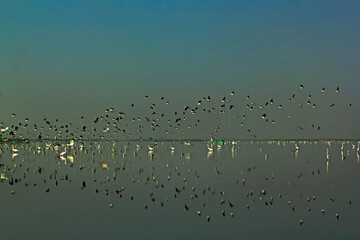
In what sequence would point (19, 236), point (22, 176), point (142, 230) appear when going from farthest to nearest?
point (22, 176) < point (142, 230) < point (19, 236)

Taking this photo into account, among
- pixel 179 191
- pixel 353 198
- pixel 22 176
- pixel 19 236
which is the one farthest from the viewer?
pixel 22 176

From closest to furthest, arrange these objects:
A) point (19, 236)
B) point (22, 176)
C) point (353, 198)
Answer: point (19, 236)
point (353, 198)
point (22, 176)

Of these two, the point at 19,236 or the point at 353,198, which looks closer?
the point at 19,236

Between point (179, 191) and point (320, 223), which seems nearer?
point (320, 223)

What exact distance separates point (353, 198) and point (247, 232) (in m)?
9.81

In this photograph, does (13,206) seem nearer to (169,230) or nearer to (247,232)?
(169,230)

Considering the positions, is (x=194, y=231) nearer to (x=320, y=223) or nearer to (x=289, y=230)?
(x=289, y=230)

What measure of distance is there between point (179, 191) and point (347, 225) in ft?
36.3

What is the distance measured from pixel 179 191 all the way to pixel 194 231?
10.6 metres

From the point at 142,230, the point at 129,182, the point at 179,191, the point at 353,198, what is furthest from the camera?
the point at 129,182

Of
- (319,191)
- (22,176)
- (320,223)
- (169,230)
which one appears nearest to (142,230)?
(169,230)

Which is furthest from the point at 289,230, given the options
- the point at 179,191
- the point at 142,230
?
the point at 179,191

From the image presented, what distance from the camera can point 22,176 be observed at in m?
35.9

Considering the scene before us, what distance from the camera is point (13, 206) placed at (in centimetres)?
2255
